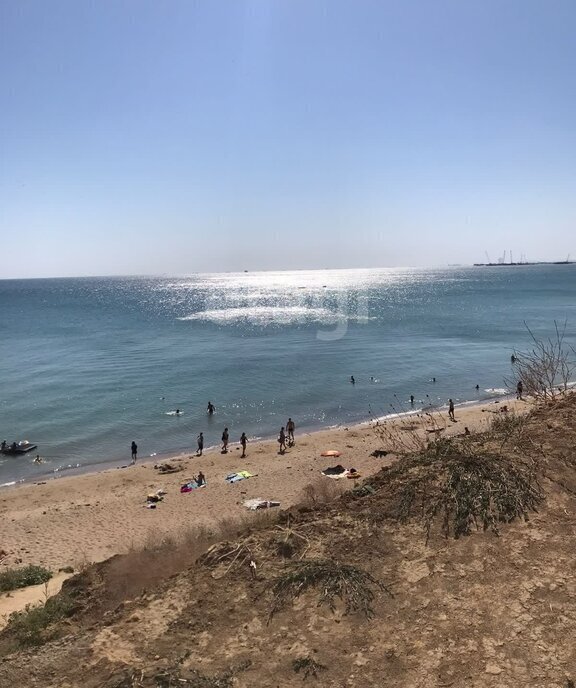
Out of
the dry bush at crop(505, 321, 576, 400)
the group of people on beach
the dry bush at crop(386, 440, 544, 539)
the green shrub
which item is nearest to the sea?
the group of people on beach

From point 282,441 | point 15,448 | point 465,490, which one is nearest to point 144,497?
point 282,441

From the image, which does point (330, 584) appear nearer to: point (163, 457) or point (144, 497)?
point (144, 497)

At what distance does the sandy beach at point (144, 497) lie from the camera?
17688 millimetres

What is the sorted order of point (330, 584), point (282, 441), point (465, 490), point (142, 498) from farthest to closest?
1. point (282, 441)
2. point (142, 498)
3. point (465, 490)
4. point (330, 584)

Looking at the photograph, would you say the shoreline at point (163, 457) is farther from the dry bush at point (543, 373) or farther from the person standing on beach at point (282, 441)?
the dry bush at point (543, 373)

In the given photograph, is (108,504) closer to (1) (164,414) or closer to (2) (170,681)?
(1) (164,414)

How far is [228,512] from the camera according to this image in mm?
19953

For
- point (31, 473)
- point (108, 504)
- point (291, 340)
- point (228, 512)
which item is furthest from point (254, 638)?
point (291, 340)

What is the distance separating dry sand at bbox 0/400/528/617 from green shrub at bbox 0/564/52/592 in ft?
5.46

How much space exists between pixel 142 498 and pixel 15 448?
11.7 m

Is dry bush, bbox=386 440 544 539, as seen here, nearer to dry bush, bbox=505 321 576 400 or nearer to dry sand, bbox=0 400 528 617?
dry bush, bbox=505 321 576 400

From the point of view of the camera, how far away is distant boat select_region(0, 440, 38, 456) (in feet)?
95.5

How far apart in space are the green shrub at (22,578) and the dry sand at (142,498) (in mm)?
1665

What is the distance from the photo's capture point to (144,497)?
73.5 ft
